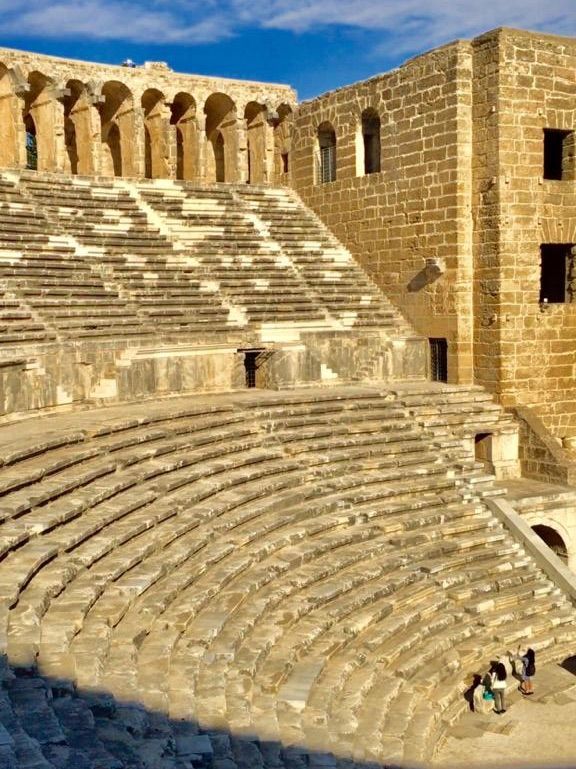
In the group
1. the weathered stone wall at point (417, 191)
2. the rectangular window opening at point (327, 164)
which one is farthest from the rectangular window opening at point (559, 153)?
the rectangular window opening at point (327, 164)

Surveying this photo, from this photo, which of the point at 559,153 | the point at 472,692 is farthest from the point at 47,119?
the point at 472,692

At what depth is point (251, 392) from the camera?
1708 centimetres

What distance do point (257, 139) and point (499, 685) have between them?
645 inches

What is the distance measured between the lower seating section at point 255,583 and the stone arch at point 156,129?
27.4 feet

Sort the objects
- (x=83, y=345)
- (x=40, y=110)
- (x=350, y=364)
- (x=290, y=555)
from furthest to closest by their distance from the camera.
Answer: (x=40, y=110) < (x=350, y=364) < (x=83, y=345) < (x=290, y=555)

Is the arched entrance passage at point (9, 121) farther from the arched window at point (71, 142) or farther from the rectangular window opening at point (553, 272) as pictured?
the rectangular window opening at point (553, 272)

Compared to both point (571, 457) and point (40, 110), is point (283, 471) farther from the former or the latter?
point (40, 110)

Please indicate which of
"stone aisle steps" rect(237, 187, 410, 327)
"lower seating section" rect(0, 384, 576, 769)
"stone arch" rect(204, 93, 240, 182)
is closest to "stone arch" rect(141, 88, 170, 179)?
"stone arch" rect(204, 93, 240, 182)

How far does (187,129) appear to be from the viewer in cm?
2277

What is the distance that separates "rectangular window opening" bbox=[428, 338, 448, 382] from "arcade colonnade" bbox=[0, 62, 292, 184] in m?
6.97

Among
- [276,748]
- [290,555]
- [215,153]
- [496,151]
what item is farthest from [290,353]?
[276,748]

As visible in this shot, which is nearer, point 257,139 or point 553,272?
point 553,272

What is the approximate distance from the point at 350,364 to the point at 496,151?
507cm

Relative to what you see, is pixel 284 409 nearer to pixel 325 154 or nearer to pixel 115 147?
pixel 325 154
